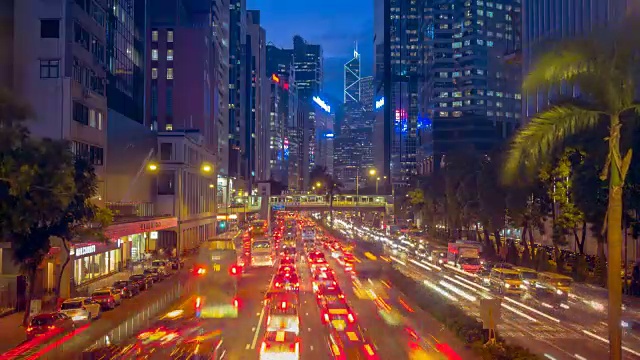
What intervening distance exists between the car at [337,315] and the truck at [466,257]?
91.2 ft

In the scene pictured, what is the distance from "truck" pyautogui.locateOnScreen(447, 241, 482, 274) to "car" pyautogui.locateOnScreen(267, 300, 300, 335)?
36.6 m

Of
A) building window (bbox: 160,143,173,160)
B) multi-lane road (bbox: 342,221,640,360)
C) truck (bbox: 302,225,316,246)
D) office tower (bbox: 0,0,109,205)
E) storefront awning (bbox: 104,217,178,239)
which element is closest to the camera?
multi-lane road (bbox: 342,221,640,360)

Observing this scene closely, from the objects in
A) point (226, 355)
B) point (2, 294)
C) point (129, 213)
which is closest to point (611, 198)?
point (226, 355)

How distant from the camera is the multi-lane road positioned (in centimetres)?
2447

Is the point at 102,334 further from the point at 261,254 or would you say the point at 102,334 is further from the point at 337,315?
the point at 261,254

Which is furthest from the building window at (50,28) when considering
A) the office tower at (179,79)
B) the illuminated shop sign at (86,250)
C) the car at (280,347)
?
the office tower at (179,79)

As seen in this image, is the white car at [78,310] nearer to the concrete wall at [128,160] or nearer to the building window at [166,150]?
the concrete wall at [128,160]

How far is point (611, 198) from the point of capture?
14.5 m

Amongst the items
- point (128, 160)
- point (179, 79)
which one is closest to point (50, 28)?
point (128, 160)

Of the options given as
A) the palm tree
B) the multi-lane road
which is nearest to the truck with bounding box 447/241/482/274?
the multi-lane road

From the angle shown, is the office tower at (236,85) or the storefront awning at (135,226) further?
the office tower at (236,85)

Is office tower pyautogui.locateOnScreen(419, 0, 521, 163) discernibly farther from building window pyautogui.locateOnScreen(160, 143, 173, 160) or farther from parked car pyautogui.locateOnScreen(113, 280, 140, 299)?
parked car pyautogui.locateOnScreen(113, 280, 140, 299)

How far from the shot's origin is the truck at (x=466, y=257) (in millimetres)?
59556

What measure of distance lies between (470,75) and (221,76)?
59.7 meters
